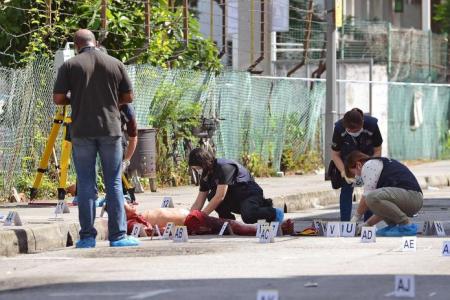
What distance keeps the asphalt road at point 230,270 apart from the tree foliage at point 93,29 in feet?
26.4

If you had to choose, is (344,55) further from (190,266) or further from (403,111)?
(190,266)

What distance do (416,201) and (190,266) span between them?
412 cm

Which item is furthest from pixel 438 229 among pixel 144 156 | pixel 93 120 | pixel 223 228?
pixel 144 156

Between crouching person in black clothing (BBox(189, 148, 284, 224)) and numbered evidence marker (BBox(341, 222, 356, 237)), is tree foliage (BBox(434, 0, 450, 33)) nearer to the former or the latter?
crouching person in black clothing (BBox(189, 148, 284, 224))

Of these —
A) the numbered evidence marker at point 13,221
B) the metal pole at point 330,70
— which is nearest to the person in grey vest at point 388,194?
the numbered evidence marker at point 13,221

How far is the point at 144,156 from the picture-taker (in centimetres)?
2128

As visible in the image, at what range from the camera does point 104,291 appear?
31.7 ft

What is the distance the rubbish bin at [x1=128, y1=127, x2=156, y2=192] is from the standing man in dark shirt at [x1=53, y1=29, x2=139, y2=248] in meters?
7.37

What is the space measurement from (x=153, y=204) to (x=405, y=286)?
10041 mm

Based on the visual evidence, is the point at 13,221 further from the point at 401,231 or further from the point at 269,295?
the point at 269,295

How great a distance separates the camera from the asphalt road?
956cm

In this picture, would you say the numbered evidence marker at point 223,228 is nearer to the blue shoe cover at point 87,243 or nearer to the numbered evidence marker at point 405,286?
the blue shoe cover at point 87,243

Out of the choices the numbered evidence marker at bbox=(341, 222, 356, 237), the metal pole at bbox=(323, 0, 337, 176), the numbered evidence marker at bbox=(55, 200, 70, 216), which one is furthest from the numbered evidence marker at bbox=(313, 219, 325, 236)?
the metal pole at bbox=(323, 0, 337, 176)

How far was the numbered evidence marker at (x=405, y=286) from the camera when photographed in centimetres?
904
